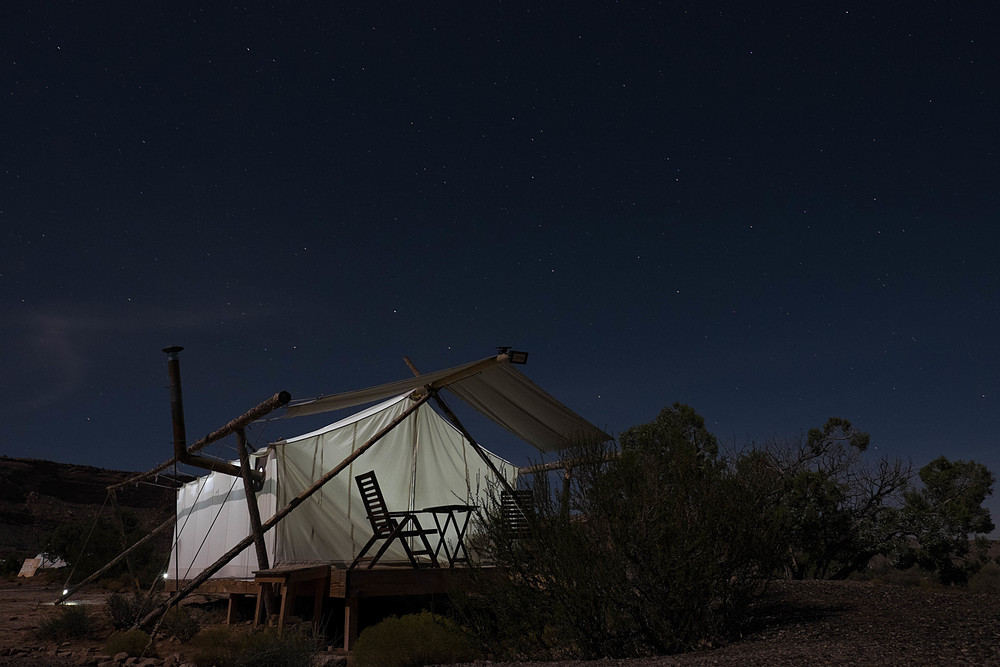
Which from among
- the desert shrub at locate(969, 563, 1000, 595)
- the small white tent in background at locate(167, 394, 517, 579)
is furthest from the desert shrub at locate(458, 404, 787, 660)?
the desert shrub at locate(969, 563, 1000, 595)

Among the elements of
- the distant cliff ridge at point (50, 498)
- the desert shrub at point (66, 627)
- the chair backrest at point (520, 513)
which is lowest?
the desert shrub at point (66, 627)

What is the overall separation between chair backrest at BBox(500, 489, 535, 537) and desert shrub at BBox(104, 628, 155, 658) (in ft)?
11.5

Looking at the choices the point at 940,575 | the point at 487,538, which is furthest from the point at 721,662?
the point at 940,575

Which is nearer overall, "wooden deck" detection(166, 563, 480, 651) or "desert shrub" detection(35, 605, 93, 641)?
"wooden deck" detection(166, 563, 480, 651)

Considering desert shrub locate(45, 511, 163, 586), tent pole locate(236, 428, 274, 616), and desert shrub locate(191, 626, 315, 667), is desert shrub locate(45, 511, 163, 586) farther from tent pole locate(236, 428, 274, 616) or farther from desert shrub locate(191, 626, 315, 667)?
desert shrub locate(191, 626, 315, 667)

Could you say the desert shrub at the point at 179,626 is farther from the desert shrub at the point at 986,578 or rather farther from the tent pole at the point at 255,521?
the desert shrub at the point at 986,578

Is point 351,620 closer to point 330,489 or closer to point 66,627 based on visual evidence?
point 330,489

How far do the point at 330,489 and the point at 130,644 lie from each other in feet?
11.5

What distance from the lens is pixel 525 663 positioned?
17.0 feet

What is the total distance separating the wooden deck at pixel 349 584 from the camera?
7.07m

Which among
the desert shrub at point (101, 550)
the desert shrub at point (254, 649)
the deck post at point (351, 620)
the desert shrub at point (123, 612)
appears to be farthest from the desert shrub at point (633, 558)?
the desert shrub at point (101, 550)

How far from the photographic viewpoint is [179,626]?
24.0ft

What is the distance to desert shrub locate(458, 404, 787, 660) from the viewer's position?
206 inches

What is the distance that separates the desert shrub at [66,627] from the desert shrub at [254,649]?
1.56m
